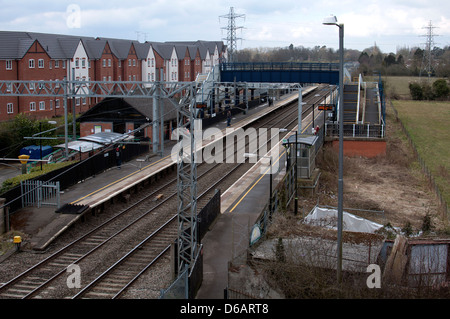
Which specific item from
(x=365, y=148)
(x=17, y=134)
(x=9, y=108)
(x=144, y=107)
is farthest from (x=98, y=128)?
(x=365, y=148)

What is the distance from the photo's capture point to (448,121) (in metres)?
56.7

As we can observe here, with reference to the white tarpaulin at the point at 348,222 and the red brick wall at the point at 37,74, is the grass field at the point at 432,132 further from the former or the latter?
the red brick wall at the point at 37,74

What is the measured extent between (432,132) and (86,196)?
37754 millimetres

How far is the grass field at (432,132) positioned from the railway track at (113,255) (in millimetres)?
14795

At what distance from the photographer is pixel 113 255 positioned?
693 inches

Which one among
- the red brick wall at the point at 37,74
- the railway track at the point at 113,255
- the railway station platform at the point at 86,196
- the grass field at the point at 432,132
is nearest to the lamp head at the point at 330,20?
the railway track at the point at 113,255

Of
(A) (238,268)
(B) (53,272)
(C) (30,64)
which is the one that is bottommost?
(B) (53,272)

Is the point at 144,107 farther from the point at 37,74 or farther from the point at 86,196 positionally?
the point at 37,74

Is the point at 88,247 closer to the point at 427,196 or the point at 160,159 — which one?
the point at 160,159

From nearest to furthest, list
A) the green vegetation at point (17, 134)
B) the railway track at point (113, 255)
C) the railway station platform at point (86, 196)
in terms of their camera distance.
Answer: the railway track at point (113, 255), the railway station platform at point (86, 196), the green vegetation at point (17, 134)

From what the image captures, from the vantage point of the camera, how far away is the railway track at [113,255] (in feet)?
48.6

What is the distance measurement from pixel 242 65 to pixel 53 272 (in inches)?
1592
